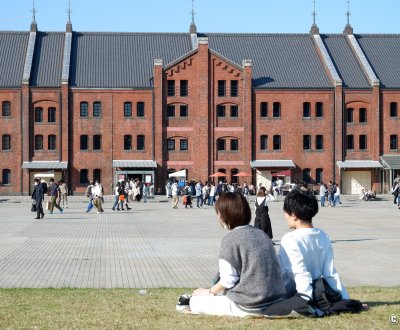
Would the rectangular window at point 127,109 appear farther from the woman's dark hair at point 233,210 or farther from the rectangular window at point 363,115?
the woman's dark hair at point 233,210

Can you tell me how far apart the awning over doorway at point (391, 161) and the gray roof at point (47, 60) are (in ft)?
90.1

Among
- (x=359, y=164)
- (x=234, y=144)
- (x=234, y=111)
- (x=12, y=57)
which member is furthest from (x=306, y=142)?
(x=12, y=57)

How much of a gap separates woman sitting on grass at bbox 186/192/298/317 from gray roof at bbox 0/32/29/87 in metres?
61.0

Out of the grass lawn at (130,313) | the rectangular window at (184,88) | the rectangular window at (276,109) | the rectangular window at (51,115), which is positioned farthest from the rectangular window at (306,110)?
the grass lawn at (130,313)

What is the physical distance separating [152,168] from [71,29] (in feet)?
49.9

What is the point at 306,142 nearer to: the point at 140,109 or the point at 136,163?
the point at 140,109

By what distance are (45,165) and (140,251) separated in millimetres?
48804

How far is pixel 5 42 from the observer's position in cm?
7225

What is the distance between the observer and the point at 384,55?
74.5m

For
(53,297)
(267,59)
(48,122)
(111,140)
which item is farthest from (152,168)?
(53,297)

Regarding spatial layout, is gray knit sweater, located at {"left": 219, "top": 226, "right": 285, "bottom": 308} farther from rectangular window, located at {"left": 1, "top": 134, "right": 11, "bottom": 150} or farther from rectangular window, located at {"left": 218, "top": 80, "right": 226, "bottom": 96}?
rectangular window, located at {"left": 1, "top": 134, "right": 11, "bottom": 150}

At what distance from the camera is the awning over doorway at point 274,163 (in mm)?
69250

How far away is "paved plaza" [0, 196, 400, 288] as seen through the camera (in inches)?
576

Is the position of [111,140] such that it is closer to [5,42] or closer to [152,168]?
[152,168]
